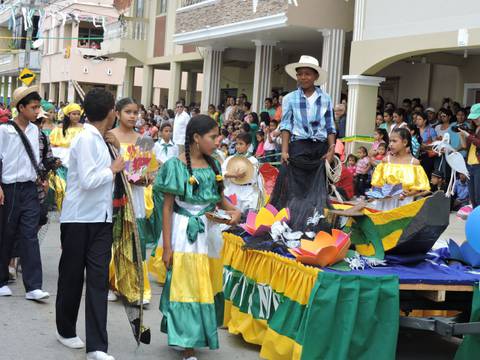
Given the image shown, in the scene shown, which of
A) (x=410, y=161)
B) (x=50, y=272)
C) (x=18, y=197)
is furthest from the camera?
(x=410, y=161)

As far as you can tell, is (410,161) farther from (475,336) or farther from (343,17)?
(343,17)

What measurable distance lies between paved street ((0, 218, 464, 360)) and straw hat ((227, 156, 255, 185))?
2397 millimetres

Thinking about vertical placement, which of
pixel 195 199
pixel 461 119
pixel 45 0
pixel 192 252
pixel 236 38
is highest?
pixel 45 0

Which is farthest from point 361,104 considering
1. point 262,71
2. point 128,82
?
point 128,82

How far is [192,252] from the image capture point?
5.30m

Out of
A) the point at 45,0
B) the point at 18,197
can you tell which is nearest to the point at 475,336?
the point at 18,197

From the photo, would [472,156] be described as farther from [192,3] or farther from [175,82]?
[175,82]

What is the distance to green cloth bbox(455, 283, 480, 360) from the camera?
5180 millimetres

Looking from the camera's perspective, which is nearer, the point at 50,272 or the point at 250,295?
the point at 250,295

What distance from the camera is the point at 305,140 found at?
7195mm

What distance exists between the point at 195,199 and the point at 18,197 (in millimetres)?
2184

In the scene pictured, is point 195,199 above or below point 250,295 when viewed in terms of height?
above

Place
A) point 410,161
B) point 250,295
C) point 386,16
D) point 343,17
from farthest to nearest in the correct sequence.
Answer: point 343,17 < point 386,16 < point 410,161 < point 250,295

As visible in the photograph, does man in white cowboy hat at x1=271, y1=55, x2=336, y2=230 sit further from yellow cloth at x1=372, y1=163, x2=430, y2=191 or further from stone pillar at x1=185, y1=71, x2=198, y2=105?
stone pillar at x1=185, y1=71, x2=198, y2=105
